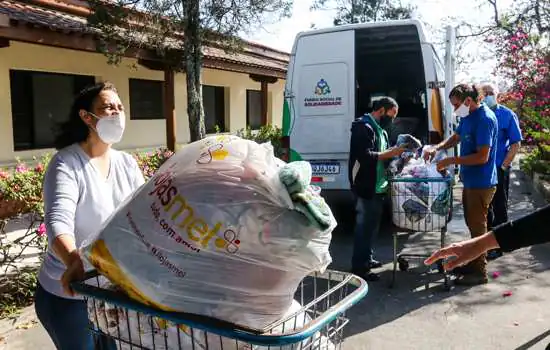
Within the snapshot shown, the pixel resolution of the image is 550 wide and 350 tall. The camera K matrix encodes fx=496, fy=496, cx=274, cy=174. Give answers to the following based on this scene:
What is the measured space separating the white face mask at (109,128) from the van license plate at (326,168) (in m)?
4.18

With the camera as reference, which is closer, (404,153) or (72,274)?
(72,274)

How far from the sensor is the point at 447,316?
3.90 meters

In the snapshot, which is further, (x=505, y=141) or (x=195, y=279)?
(x=505, y=141)

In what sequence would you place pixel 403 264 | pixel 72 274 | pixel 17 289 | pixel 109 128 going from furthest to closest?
pixel 403 264 → pixel 17 289 → pixel 109 128 → pixel 72 274

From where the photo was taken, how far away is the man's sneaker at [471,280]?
14.9ft

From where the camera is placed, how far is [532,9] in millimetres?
13219

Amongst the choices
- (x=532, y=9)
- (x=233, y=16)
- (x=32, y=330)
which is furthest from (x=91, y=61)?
(x=532, y=9)

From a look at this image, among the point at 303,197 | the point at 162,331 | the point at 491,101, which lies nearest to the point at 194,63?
the point at 491,101

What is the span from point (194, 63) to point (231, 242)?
7502 millimetres

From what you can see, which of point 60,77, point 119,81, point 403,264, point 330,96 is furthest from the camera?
point 119,81

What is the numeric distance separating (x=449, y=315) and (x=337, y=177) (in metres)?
2.57

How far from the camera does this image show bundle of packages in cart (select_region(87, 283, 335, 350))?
133 cm

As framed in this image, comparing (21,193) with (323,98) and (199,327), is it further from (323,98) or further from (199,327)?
(199,327)

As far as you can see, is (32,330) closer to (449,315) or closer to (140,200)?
(140,200)
